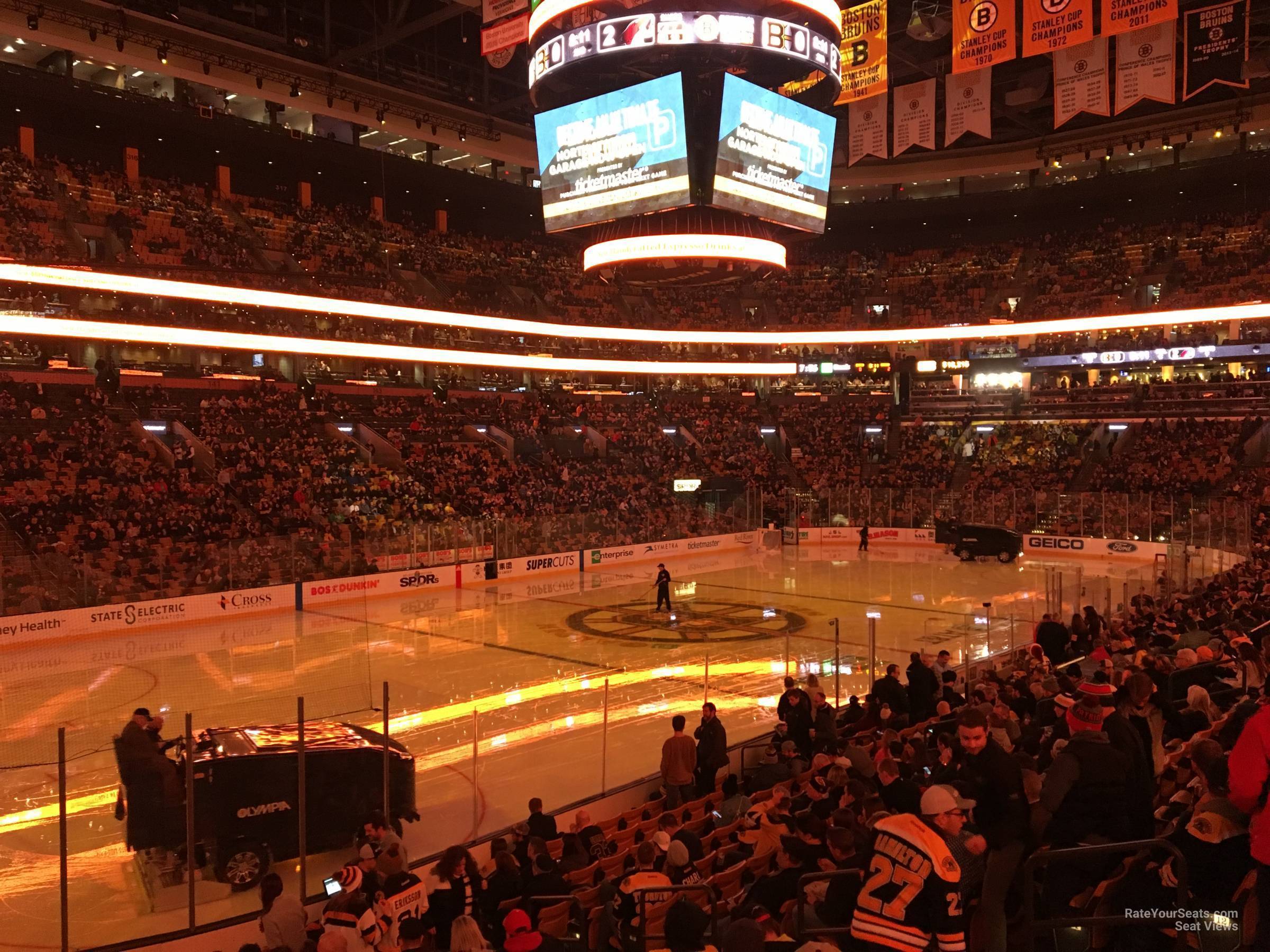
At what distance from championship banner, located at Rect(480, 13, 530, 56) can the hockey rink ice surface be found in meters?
12.0

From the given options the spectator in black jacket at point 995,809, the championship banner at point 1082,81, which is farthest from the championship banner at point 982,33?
the spectator in black jacket at point 995,809

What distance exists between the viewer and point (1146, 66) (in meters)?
20.2

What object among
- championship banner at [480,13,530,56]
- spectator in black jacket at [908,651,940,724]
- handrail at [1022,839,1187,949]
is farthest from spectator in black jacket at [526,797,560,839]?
championship banner at [480,13,530,56]

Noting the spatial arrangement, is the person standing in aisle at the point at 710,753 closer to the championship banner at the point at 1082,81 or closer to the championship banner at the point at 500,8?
the championship banner at the point at 500,8

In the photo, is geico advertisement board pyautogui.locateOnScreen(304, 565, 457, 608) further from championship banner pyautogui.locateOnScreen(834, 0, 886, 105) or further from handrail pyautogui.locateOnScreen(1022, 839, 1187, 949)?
handrail pyautogui.locateOnScreen(1022, 839, 1187, 949)

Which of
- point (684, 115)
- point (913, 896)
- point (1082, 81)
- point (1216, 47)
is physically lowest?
point (913, 896)

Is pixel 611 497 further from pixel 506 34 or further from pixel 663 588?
pixel 506 34

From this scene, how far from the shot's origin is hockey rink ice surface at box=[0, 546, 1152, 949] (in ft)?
33.2

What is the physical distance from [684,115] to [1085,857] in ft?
50.8

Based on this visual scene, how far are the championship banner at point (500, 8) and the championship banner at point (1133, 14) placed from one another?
1064 cm

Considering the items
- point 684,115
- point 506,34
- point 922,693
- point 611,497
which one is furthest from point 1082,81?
point 611,497

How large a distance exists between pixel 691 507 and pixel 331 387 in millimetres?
14138

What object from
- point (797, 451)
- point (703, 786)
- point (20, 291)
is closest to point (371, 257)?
point (20, 291)

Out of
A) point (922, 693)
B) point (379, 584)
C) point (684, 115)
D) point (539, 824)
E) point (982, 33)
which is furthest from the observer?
point (379, 584)
